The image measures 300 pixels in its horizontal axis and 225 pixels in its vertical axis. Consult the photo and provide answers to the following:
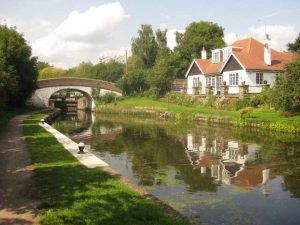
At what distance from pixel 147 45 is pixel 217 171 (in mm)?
67142

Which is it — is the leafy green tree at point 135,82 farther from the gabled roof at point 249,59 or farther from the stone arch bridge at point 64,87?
the gabled roof at point 249,59

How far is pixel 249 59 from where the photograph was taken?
154 ft

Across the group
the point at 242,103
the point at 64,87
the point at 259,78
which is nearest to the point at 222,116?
the point at 242,103

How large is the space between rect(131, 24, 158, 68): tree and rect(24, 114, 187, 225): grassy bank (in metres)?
68.5

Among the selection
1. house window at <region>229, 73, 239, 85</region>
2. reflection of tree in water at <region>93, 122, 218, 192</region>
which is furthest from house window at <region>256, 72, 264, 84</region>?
reflection of tree in water at <region>93, 122, 218, 192</region>

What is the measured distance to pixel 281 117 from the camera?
31.0m

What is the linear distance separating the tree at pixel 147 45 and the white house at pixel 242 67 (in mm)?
27224

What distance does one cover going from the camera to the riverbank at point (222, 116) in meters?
29.0

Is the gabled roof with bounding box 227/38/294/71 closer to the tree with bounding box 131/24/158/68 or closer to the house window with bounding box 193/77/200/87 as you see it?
the house window with bounding box 193/77/200/87

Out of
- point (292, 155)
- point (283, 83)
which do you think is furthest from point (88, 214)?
point (283, 83)

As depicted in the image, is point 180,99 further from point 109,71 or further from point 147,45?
point 109,71

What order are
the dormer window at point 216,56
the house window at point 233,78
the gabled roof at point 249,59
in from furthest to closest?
the dormer window at point 216,56
the house window at point 233,78
the gabled roof at point 249,59

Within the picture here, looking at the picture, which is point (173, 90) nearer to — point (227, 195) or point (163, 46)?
point (163, 46)

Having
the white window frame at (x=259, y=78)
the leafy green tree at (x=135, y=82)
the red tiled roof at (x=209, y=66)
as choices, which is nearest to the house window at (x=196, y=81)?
the red tiled roof at (x=209, y=66)
